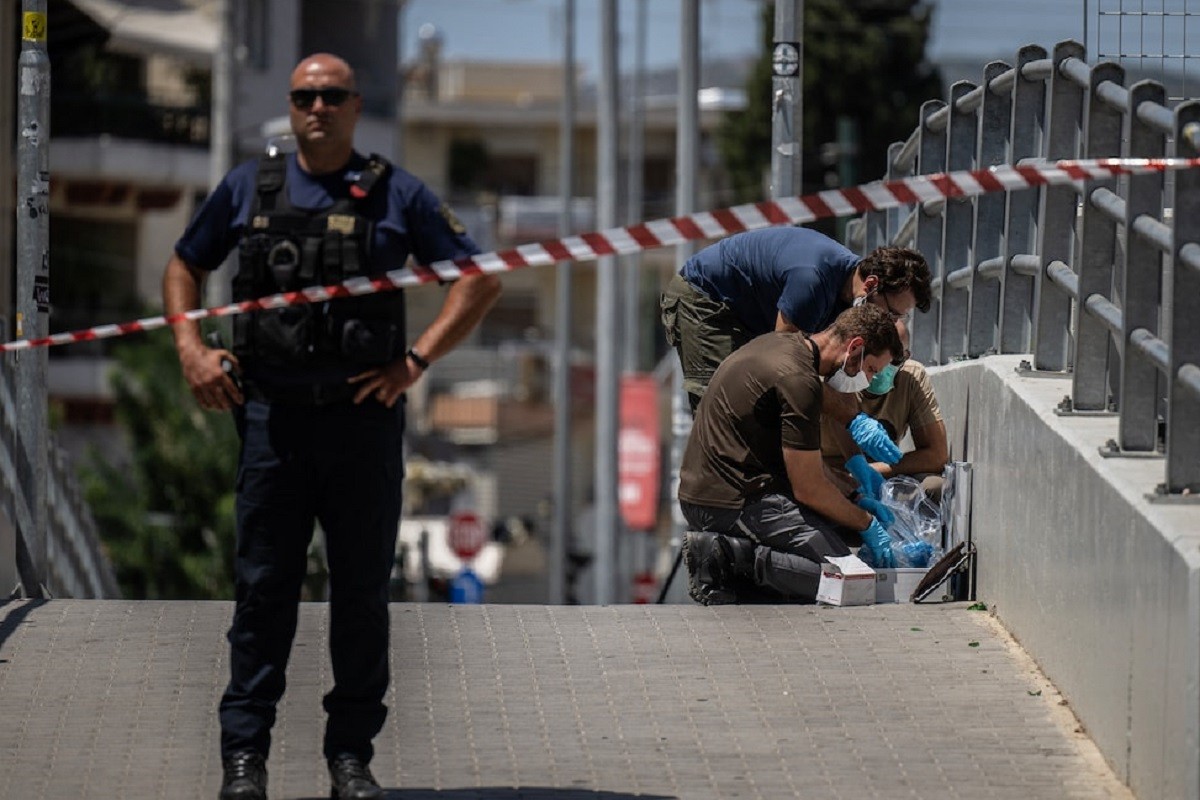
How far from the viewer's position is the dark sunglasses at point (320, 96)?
238 inches

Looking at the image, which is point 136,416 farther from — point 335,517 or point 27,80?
point 335,517

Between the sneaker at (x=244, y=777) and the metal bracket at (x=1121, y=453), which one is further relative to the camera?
the metal bracket at (x=1121, y=453)

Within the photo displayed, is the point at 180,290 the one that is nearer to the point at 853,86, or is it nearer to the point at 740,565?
the point at 740,565

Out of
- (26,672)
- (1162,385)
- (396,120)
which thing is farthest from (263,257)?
(396,120)

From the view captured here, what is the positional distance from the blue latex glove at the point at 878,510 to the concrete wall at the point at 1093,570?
55cm

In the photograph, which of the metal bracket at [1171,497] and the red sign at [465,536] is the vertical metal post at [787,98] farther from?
the red sign at [465,536]

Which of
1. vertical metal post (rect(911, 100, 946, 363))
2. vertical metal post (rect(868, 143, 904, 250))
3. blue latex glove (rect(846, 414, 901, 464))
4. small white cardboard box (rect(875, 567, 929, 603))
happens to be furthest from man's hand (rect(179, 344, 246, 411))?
vertical metal post (rect(868, 143, 904, 250))

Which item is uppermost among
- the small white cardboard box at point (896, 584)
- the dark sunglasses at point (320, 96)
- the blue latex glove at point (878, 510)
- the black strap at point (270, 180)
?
the dark sunglasses at point (320, 96)

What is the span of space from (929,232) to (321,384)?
6019mm

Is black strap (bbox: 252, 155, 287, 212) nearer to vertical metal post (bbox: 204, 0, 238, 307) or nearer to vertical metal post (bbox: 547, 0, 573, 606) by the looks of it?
vertical metal post (bbox: 204, 0, 238, 307)

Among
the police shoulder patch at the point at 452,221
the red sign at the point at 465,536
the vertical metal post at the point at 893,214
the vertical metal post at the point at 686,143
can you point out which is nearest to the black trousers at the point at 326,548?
the police shoulder patch at the point at 452,221

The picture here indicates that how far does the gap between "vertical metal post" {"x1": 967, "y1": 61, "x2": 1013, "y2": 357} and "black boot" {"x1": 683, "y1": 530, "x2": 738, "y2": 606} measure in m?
1.55

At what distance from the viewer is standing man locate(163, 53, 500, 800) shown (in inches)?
239

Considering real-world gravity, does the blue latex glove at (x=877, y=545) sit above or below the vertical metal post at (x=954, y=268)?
below
